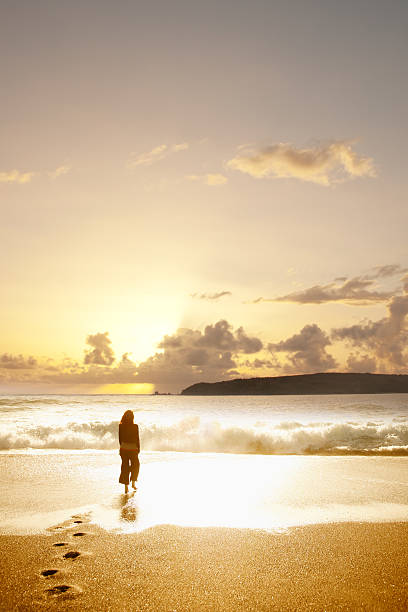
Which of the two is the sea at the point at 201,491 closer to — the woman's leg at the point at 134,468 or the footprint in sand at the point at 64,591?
the woman's leg at the point at 134,468

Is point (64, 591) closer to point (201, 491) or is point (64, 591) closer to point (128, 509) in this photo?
point (128, 509)

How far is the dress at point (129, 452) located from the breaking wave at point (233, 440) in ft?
40.4

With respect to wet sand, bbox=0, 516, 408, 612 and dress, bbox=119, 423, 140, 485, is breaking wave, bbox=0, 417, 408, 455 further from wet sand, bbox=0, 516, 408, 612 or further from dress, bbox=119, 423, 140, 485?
wet sand, bbox=0, 516, 408, 612

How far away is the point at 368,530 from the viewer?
22.6 feet

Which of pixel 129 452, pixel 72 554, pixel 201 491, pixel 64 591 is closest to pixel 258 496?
pixel 201 491

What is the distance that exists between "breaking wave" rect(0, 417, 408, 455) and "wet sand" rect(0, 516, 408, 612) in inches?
596

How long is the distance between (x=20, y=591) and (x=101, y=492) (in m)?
5.23

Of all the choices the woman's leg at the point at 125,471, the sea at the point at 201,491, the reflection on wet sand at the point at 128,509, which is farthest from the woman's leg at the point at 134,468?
the reflection on wet sand at the point at 128,509

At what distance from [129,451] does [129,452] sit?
1.0 inches

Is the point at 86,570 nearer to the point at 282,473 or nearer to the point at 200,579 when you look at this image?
the point at 200,579

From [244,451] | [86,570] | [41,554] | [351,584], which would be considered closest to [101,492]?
[41,554]

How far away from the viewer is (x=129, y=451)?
10.7 metres

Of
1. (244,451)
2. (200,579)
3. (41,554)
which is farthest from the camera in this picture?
(244,451)

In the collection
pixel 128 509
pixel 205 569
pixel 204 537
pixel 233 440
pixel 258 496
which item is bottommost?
pixel 233 440
